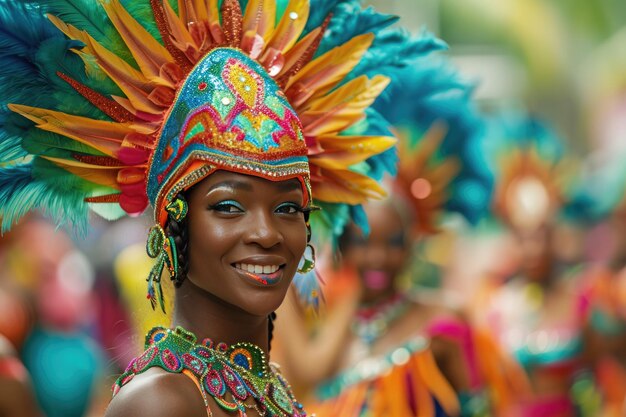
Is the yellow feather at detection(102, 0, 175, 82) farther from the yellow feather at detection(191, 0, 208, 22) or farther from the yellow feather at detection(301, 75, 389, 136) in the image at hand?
the yellow feather at detection(301, 75, 389, 136)

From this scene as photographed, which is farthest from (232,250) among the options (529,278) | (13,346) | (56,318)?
(529,278)

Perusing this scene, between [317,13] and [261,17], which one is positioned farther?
[317,13]

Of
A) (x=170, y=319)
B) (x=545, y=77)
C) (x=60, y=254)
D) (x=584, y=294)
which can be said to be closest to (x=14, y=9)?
(x=170, y=319)

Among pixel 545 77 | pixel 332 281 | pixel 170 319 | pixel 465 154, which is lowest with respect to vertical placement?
pixel 545 77

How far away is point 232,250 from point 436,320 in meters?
3.38

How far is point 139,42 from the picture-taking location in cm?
328

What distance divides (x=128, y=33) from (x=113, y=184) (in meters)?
0.41

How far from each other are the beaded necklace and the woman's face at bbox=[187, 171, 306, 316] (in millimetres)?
143

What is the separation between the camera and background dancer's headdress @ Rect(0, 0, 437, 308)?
10.4 ft

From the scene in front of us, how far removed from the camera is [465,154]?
6.92 metres

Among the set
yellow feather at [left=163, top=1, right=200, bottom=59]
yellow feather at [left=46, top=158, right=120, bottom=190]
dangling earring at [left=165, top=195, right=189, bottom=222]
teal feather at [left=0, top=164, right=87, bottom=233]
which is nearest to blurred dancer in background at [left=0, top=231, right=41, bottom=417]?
teal feather at [left=0, top=164, right=87, bottom=233]

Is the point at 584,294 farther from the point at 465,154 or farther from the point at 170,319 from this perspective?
the point at 170,319

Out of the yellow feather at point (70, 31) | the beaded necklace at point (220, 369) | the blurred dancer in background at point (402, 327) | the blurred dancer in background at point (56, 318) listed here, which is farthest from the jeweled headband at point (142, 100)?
the blurred dancer in background at point (56, 318)

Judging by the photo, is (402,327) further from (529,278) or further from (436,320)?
(529,278)
